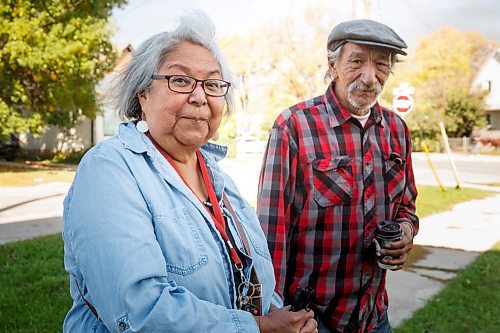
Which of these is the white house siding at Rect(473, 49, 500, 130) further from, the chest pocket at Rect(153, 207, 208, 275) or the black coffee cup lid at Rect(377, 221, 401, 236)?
the chest pocket at Rect(153, 207, 208, 275)

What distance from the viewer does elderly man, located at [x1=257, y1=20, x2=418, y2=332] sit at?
8.18 ft

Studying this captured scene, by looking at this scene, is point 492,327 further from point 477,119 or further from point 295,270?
point 477,119

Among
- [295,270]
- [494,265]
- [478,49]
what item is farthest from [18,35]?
[478,49]

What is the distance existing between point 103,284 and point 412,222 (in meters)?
1.89

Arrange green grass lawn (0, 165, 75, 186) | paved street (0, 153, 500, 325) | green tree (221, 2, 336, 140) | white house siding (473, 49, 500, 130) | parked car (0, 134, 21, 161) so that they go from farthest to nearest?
white house siding (473, 49, 500, 130) → green tree (221, 2, 336, 140) → parked car (0, 134, 21, 161) → green grass lawn (0, 165, 75, 186) → paved street (0, 153, 500, 325)

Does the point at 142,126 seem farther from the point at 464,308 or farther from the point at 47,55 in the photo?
the point at 47,55

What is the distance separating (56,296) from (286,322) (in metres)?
4.16

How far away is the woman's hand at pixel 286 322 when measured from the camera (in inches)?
60.3

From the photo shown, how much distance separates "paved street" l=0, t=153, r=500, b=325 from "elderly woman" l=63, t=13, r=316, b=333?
3739 millimetres

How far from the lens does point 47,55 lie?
15.3 meters

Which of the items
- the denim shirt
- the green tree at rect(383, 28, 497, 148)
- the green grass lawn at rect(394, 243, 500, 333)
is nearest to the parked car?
the green grass lawn at rect(394, 243, 500, 333)

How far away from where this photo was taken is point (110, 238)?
1.30m

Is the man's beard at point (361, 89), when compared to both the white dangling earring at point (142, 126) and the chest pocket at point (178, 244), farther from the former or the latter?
the chest pocket at point (178, 244)

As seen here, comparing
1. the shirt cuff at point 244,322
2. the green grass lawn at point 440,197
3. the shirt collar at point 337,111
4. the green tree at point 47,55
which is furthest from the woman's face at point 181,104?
the green tree at point 47,55
